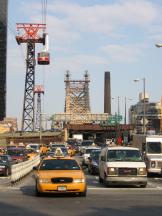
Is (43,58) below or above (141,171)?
above

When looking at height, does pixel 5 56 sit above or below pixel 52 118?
above

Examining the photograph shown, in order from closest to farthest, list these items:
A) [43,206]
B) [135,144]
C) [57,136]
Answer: [43,206]
[135,144]
[57,136]

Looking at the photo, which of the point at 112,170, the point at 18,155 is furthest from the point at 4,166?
the point at 112,170

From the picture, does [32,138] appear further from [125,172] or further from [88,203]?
[88,203]

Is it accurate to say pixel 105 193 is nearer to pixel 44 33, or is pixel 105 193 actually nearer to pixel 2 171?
pixel 2 171

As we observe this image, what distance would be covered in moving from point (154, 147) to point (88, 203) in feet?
57.3

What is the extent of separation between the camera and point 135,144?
130ft

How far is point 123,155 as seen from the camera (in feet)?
80.0

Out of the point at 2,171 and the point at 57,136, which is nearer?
the point at 2,171

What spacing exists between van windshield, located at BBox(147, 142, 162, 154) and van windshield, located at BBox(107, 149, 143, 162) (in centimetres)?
922

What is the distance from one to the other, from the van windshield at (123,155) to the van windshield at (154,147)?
9217mm

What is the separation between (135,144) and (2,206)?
2430cm

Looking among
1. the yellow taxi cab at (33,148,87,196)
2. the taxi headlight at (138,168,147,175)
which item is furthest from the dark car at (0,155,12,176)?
the yellow taxi cab at (33,148,87,196)

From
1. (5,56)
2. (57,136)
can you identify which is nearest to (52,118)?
(57,136)
